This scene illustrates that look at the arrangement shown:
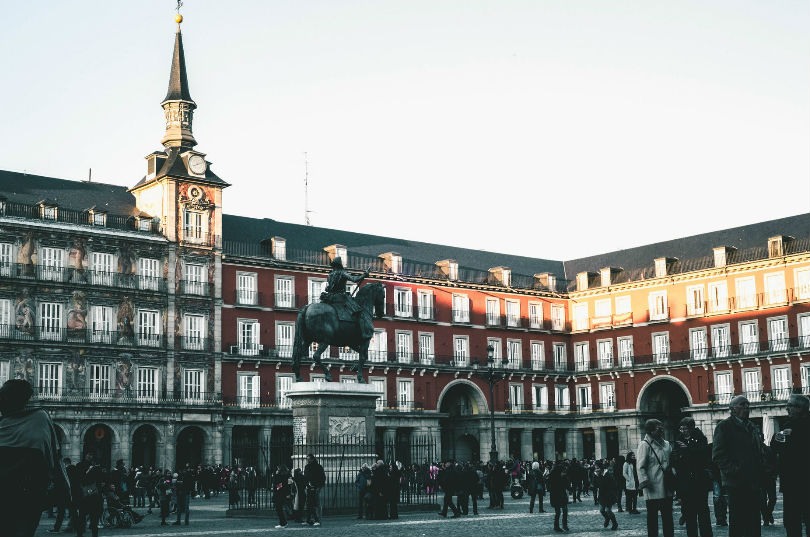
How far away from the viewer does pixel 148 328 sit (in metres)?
57.6

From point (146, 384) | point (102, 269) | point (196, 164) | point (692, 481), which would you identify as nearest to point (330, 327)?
point (692, 481)

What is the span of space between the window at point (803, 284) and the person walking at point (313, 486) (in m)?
47.9

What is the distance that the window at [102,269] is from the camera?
56.2 m

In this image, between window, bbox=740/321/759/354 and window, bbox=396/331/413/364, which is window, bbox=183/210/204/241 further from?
window, bbox=740/321/759/354

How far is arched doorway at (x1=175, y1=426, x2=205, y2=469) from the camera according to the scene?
58.0 meters

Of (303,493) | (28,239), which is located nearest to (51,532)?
(303,493)

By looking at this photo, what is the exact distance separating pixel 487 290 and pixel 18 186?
31.0 metres

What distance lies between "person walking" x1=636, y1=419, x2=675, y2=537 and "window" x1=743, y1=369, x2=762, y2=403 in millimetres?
55179

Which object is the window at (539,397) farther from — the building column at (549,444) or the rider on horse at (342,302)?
the rider on horse at (342,302)

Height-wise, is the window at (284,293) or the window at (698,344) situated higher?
the window at (284,293)

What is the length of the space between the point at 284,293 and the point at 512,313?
1807cm

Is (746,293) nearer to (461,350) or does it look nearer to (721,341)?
(721,341)

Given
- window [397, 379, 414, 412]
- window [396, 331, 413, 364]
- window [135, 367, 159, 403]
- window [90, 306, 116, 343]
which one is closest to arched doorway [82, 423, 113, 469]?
window [135, 367, 159, 403]

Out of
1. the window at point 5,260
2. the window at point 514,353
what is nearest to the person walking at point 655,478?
the window at point 5,260
